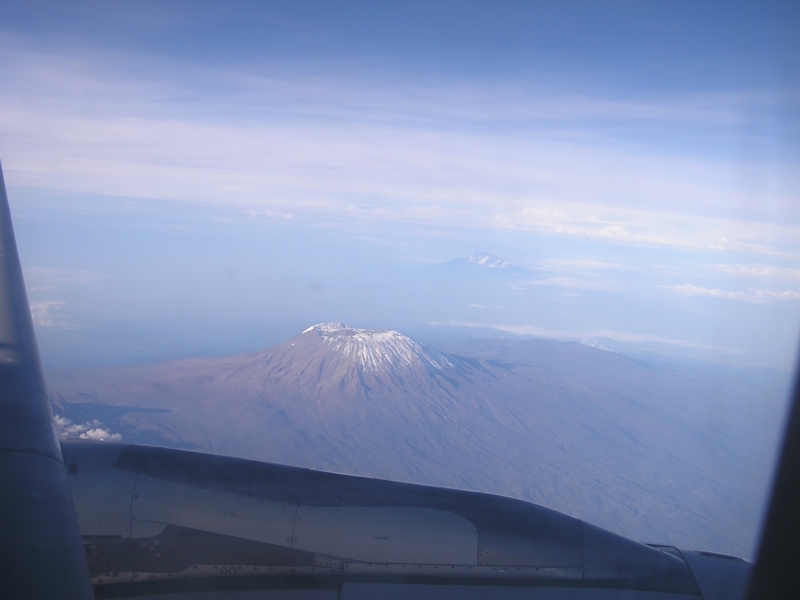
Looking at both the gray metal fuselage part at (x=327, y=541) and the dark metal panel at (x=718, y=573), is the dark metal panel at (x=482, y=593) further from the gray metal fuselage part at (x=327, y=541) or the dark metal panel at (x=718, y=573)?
the dark metal panel at (x=718, y=573)

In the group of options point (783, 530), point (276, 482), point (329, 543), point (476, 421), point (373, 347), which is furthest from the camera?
point (373, 347)

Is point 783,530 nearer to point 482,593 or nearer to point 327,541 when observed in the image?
point 482,593

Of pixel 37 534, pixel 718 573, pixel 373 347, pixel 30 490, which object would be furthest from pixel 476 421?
pixel 37 534

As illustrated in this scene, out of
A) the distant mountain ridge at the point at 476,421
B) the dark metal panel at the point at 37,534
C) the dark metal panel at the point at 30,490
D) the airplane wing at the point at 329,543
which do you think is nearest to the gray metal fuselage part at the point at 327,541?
the airplane wing at the point at 329,543

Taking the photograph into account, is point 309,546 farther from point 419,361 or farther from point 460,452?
point 419,361

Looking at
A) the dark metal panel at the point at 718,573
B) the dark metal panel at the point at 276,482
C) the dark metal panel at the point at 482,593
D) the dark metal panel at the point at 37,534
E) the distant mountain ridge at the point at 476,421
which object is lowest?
the distant mountain ridge at the point at 476,421

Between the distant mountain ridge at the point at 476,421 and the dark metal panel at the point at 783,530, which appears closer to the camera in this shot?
the dark metal panel at the point at 783,530
